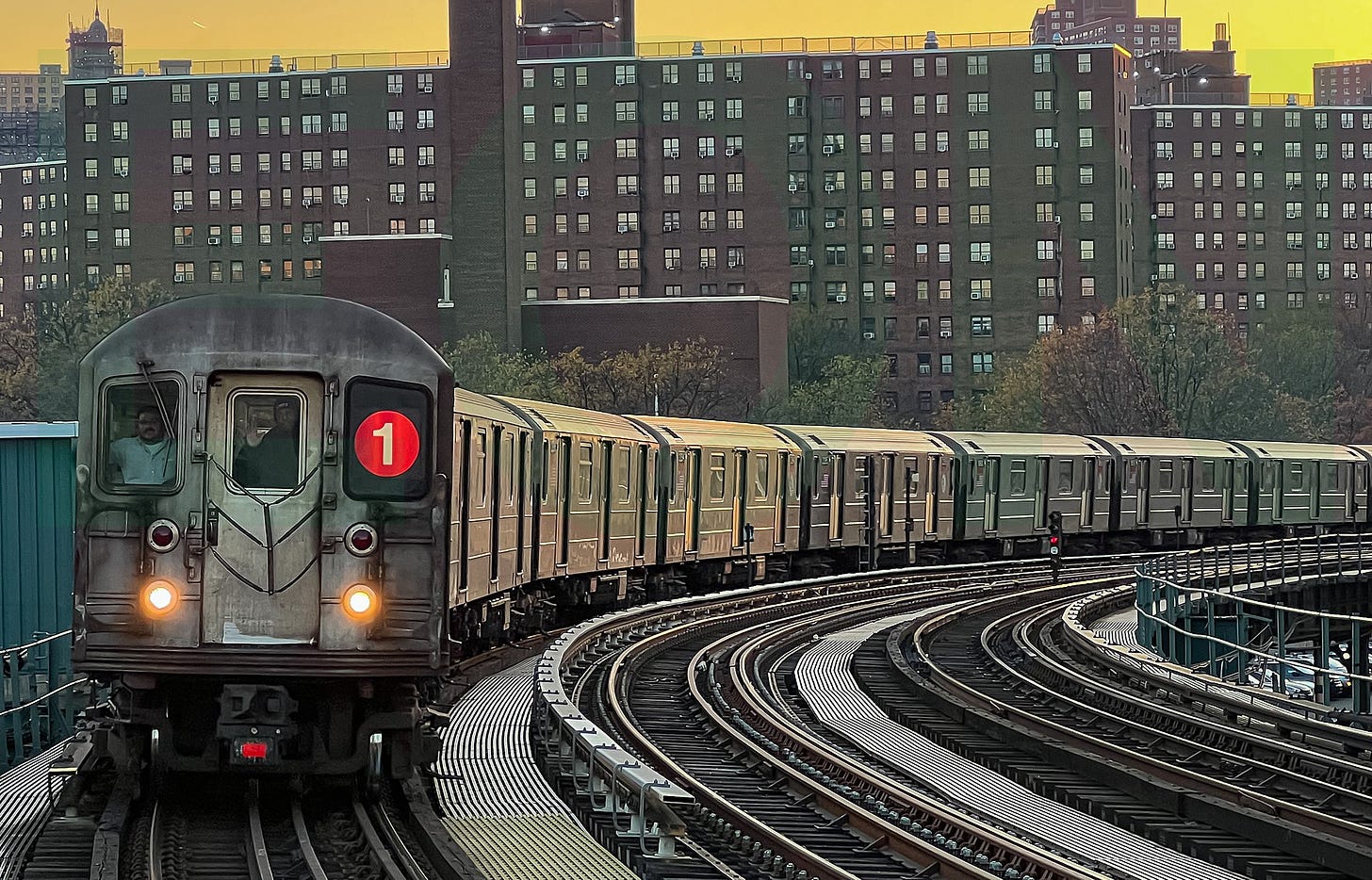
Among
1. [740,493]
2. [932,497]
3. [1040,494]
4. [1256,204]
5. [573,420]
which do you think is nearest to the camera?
[573,420]

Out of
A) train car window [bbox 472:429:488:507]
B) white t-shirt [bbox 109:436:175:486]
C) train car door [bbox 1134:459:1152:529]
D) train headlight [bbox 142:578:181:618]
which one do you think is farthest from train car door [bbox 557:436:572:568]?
train car door [bbox 1134:459:1152:529]

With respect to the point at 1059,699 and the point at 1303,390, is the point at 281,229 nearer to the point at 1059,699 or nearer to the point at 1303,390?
the point at 1303,390

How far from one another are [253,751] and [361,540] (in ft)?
4.56

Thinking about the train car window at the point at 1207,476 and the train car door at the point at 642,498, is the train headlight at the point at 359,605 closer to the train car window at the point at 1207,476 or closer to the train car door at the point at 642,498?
the train car door at the point at 642,498

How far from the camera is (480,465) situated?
65.0 ft

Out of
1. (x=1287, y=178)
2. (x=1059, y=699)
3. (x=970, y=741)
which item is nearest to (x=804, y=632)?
(x=1059, y=699)

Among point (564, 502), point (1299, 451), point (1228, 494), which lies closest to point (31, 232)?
point (1299, 451)

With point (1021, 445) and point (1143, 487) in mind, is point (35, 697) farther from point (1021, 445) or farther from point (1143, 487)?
point (1143, 487)

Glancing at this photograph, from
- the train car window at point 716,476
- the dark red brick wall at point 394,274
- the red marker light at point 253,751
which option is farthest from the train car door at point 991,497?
the dark red brick wall at point 394,274

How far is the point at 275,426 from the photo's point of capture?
486 inches

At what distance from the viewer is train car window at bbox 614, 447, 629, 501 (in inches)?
1153

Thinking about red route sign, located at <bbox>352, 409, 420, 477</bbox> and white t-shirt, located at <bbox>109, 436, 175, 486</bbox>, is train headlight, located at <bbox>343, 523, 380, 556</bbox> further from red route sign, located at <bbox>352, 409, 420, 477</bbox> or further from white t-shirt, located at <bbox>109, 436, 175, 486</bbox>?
white t-shirt, located at <bbox>109, 436, 175, 486</bbox>

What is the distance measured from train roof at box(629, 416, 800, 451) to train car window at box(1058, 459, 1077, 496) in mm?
10639

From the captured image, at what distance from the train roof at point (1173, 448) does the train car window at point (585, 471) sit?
80.6ft
